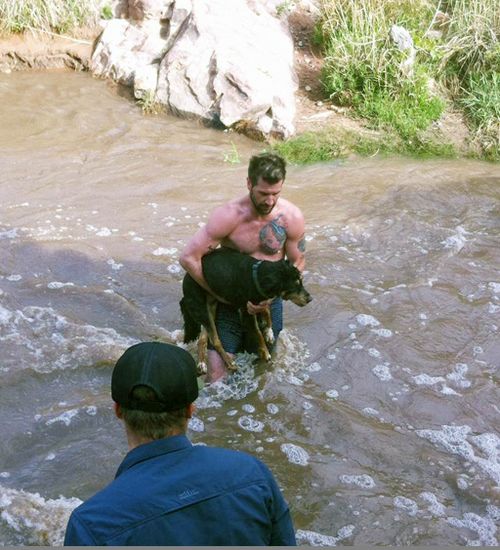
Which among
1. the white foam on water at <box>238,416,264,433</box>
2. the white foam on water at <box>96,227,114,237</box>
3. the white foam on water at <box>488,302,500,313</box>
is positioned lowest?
the white foam on water at <box>96,227,114,237</box>

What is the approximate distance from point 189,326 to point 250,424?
0.77 metres

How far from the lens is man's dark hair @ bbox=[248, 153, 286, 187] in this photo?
170 inches

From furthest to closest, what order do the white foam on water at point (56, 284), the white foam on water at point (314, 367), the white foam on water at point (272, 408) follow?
1. the white foam on water at point (56, 284)
2. the white foam on water at point (314, 367)
3. the white foam on water at point (272, 408)

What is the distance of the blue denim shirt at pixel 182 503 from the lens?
192 cm

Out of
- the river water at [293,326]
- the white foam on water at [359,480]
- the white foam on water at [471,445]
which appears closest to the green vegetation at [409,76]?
the river water at [293,326]

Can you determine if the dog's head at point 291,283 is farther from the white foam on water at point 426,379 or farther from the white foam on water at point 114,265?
the white foam on water at point 114,265

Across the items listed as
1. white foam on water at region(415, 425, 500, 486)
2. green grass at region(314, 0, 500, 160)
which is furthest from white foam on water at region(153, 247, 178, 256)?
green grass at region(314, 0, 500, 160)

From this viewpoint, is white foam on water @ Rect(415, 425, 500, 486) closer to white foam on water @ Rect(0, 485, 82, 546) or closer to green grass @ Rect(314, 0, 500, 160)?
white foam on water @ Rect(0, 485, 82, 546)

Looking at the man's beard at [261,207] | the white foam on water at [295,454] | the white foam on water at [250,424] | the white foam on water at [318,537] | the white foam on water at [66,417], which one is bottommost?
the white foam on water at [66,417]

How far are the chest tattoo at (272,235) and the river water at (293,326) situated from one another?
2.77 feet

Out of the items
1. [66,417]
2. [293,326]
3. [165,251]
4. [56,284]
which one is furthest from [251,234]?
[165,251]

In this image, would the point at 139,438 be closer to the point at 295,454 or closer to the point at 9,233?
the point at 295,454

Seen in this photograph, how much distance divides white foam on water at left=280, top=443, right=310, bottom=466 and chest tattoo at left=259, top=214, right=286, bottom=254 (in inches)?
46.1

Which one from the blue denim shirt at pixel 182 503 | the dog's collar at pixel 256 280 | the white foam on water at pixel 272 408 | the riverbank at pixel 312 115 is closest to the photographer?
the blue denim shirt at pixel 182 503
